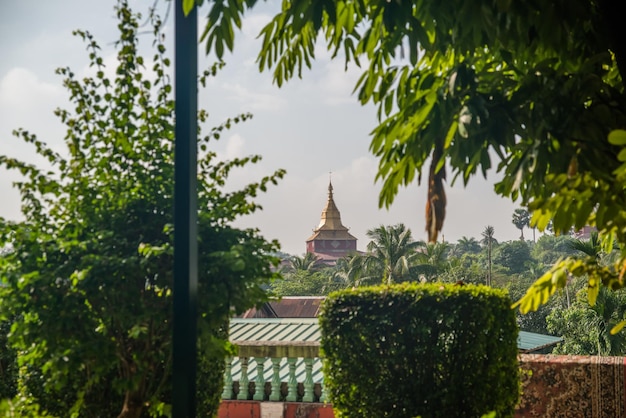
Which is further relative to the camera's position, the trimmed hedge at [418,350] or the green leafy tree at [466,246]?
the green leafy tree at [466,246]

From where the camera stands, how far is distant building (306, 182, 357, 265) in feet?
218

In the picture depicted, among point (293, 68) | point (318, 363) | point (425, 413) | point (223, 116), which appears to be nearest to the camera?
point (293, 68)

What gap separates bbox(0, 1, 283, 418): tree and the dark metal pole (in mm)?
788

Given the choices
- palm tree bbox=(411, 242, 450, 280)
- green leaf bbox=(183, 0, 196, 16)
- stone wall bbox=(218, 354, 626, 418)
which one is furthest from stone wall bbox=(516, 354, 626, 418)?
palm tree bbox=(411, 242, 450, 280)

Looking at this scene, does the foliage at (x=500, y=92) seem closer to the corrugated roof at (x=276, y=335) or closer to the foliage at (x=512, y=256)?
the corrugated roof at (x=276, y=335)

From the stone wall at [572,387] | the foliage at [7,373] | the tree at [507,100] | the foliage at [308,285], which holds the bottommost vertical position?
the stone wall at [572,387]

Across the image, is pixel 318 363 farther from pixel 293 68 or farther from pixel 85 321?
pixel 293 68

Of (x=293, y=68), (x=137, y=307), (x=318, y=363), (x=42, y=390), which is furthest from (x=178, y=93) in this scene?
(x=318, y=363)

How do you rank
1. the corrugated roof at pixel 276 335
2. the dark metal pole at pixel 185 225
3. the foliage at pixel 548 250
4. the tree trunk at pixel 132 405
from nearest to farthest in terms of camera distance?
the dark metal pole at pixel 185 225 → the tree trunk at pixel 132 405 → the corrugated roof at pixel 276 335 → the foliage at pixel 548 250

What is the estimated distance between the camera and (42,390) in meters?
3.71

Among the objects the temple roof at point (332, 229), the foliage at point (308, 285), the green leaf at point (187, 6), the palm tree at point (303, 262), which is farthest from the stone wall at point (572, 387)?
the temple roof at point (332, 229)

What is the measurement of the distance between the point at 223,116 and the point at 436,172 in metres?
1.60

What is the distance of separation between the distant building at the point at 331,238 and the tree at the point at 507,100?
205 ft

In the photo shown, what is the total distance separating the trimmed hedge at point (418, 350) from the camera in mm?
4191
